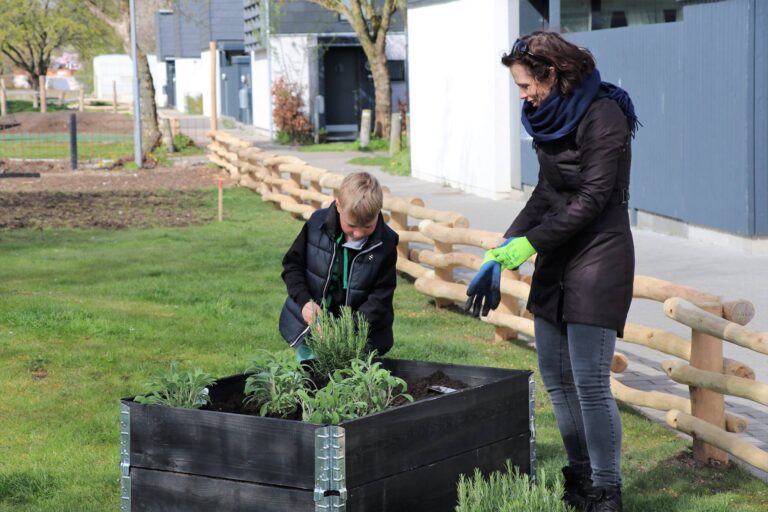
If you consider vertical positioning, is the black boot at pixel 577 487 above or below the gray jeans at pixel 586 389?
below

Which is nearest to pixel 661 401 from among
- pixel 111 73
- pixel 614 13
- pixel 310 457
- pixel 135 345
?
pixel 310 457

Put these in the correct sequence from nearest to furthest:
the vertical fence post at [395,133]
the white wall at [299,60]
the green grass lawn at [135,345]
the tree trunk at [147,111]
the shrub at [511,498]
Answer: the shrub at [511,498]
the green grass lawn at [135,345]
the vertical fence post at [395,133]
the tree trunk at [147,111]
the white wall at [299,60]

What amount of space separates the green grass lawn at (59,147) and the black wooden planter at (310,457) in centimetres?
2965

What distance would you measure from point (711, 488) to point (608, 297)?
64.1 inches

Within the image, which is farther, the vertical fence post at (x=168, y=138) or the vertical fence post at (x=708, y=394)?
the vertical fence post at (x=168, y=138)

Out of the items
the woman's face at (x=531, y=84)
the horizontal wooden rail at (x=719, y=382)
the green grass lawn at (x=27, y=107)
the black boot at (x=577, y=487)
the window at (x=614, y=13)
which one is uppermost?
the window at (x=614, y=13)

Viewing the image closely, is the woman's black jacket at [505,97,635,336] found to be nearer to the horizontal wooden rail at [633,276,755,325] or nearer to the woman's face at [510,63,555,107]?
the woman's face at [510,63,555,107]

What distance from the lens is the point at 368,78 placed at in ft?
132

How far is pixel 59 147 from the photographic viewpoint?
119 ft

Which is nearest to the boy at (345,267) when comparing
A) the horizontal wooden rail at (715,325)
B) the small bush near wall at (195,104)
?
the horizontal wooden rail at (715,325)

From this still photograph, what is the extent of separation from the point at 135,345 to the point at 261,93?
3548cm

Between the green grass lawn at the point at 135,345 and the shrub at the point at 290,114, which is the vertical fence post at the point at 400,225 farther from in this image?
the shrub at the point at 290,114

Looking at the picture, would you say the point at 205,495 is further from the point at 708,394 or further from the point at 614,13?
the point at 614,13

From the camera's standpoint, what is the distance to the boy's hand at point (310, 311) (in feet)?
17.0
